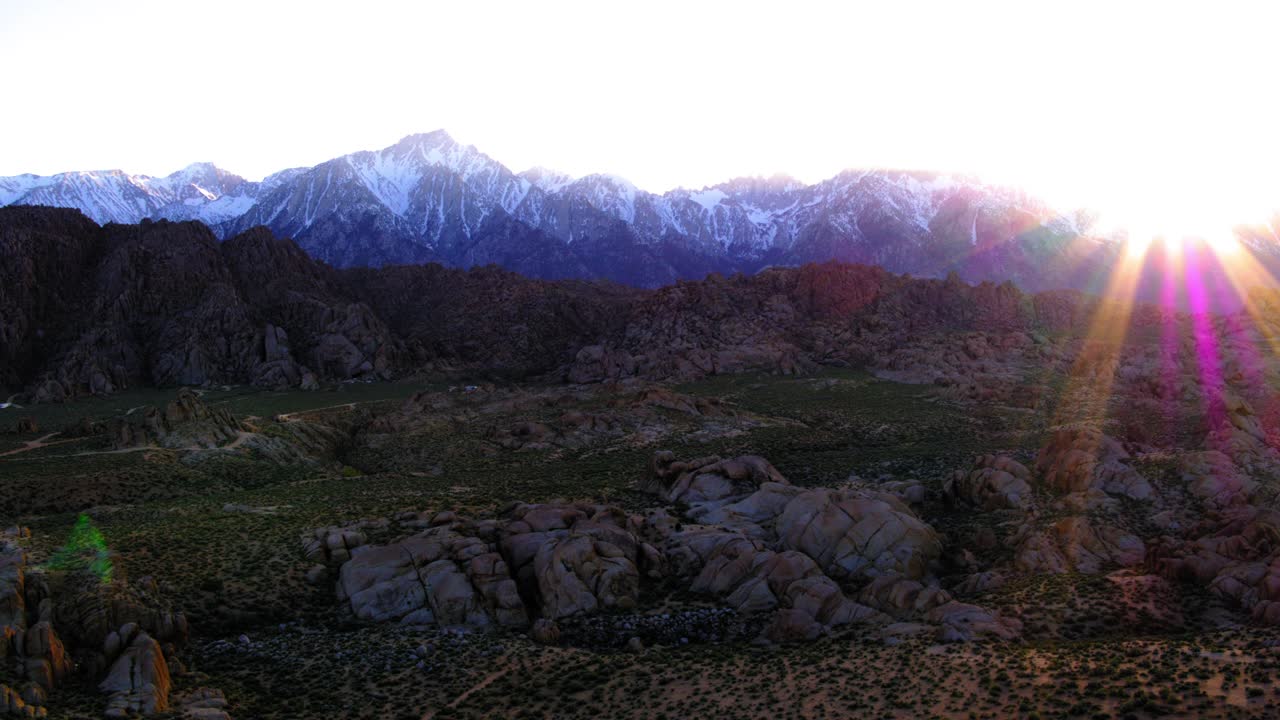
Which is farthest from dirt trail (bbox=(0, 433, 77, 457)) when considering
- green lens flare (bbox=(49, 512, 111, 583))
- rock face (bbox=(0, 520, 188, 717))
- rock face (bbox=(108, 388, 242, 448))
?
rock face (bbox=(0, 520, 188, 717))

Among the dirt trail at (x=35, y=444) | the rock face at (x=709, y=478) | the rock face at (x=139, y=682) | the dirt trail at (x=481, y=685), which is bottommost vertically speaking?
the dirt trail at (x=35, y=444)

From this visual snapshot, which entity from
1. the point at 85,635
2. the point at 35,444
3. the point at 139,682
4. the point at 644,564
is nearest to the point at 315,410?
the point at 35,444

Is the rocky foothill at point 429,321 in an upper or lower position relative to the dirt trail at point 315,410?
upper

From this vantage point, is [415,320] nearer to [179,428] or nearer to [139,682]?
[179,428]

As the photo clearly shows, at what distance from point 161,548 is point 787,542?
32936 millimetres

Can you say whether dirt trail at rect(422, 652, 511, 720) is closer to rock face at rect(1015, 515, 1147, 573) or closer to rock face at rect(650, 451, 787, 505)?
rock face at rect(650, 451, 787, 505)

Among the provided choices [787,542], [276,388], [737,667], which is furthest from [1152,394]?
[276,388]

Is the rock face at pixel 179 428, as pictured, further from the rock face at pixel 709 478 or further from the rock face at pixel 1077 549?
the rock face at pixel 1077 549

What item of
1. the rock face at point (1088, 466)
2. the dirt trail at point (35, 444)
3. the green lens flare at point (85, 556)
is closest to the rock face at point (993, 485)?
the rock face at point (1088, 466)

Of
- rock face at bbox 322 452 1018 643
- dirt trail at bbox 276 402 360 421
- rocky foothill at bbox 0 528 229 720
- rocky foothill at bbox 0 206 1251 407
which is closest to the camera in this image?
rocky foothill at bbox 0 528 229 720

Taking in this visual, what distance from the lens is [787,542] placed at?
4178 cm

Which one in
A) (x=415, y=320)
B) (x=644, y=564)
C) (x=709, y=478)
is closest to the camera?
(x=644, y=564)

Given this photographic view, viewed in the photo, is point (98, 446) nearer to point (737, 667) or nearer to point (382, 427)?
point (382, 427)

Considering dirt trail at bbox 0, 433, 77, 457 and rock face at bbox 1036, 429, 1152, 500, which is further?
dirt trail at bbox 0, 433, 77, 457
